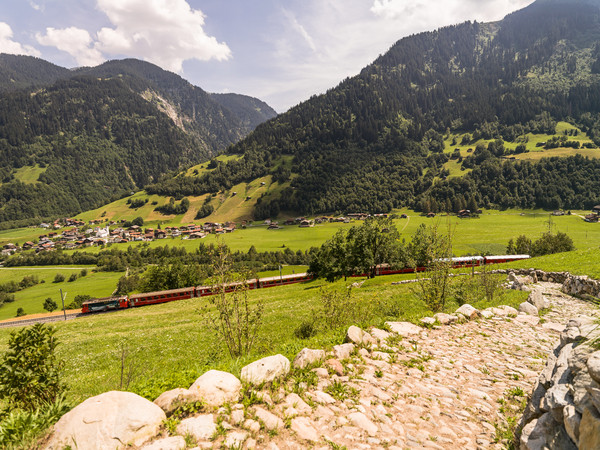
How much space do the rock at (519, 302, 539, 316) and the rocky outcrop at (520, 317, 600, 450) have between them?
1073 centimetres

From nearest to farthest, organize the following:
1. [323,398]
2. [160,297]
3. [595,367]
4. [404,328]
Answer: [595,367]
[323,398]
[404,328]
[160,297]

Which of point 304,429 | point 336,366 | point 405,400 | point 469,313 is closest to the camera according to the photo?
point 304,429

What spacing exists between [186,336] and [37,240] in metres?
240

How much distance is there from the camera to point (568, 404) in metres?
3.72

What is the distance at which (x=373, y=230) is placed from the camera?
5134 centimetres

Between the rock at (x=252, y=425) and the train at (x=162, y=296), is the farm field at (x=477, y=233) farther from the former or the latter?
the rock at (x=252, y=425)

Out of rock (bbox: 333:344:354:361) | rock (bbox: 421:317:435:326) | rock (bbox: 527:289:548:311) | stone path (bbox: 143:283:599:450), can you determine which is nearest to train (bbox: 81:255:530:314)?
rock (bbox: 527:289:548:311)

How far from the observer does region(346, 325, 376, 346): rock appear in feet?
29.2

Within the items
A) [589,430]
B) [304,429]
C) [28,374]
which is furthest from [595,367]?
[28,374]

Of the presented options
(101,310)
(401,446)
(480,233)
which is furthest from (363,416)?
(480,233)

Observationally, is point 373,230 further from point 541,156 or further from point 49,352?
point 541,156

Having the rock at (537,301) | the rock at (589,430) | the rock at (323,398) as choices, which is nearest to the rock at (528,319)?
the rock at (537,301)

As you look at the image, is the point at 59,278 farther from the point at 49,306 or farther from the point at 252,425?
the point at 252,425

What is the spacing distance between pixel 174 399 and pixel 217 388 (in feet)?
2.80
